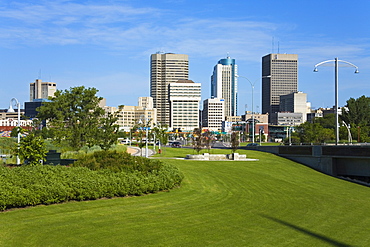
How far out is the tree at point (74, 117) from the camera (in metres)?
35.5

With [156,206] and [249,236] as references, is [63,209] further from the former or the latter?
[249,236]

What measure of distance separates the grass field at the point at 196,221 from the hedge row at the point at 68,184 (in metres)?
0.42

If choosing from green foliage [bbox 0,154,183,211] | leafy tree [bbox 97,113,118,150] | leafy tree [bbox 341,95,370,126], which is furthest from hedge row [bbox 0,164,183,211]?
leafy tree [bbox 341,95,370,126]

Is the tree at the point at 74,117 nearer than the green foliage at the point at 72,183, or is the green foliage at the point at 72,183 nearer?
the green foliage at the point at 72,183

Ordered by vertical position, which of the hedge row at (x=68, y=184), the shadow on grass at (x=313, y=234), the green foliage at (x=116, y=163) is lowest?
the shadow on grass at (x=313, y=234)

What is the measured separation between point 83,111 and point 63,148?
12.6 ft

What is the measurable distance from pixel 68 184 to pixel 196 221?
19.1ft

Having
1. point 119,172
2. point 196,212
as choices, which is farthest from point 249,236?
point 119,172

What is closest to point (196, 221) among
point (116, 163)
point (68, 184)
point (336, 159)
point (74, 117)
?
point (68, 184)

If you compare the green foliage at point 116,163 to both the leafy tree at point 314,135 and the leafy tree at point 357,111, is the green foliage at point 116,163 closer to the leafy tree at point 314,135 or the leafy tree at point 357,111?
the leafy tree at point 314,135

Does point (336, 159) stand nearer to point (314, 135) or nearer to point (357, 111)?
point (314, 135)

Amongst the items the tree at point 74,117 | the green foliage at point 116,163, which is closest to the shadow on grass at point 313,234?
the green foliage at point 116,163

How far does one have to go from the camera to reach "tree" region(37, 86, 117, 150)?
35531 mm

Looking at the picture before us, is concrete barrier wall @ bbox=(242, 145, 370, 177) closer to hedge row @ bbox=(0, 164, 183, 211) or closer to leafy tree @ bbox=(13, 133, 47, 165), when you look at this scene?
hedge row @ bbox=(0, 164, 183, 211)
